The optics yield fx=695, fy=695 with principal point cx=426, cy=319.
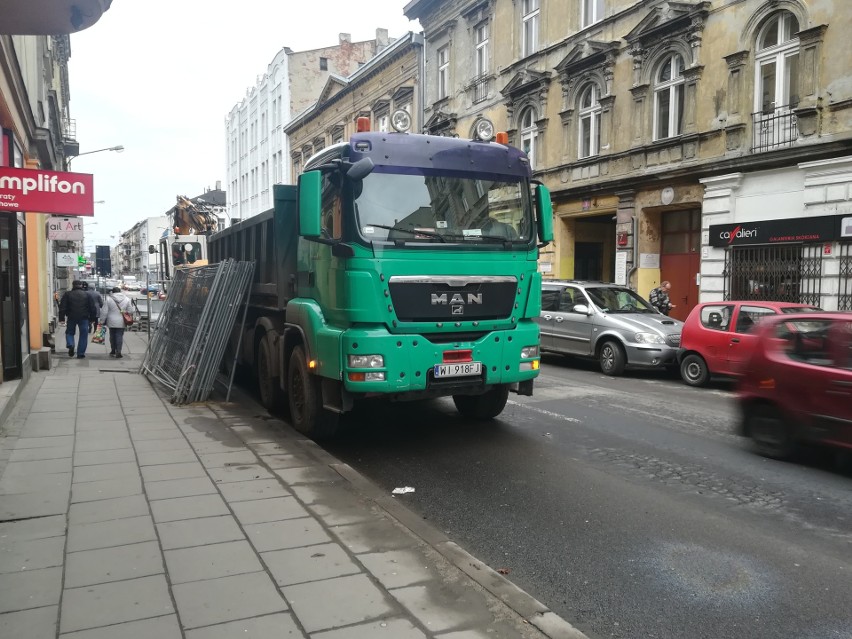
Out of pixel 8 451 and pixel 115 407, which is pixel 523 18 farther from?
pixel 8 451

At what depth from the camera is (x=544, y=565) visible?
167 inches

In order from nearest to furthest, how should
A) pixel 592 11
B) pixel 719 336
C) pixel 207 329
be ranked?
pixel 207 329 → pixel 719 336 → pixel 592 11

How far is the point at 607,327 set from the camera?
43.5 feet

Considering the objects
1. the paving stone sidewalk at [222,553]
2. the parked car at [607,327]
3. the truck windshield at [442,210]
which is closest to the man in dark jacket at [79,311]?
the paving stone sidewalk at [222,553]

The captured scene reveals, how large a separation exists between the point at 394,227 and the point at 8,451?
163 inches

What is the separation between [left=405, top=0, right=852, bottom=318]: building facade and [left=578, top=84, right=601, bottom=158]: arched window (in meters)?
0.04

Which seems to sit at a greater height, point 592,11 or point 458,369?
point 592,11

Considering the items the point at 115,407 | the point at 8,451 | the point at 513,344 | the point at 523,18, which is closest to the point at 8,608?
the point at 8,451

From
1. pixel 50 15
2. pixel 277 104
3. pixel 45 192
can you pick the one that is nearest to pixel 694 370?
pixel 45 192

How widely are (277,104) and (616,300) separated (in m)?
42.6

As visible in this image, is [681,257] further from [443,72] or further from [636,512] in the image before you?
[636,512]

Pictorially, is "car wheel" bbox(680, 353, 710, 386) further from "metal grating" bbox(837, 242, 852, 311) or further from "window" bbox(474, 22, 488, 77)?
"window" bbox(474, 22, 488, 77)

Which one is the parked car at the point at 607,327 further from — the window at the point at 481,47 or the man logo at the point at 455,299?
the window at the point at 481,47

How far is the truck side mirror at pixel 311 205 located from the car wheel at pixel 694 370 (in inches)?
306
